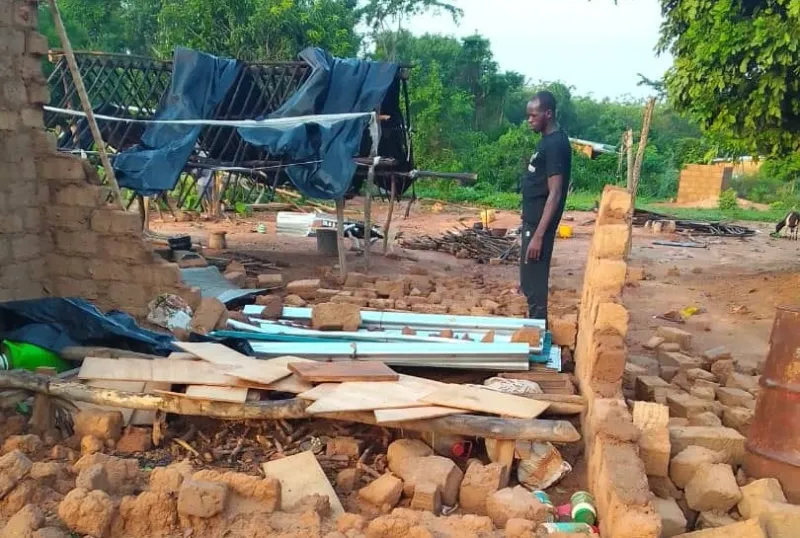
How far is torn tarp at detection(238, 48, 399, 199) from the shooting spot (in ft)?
30.3

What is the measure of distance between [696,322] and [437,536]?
6622 mm

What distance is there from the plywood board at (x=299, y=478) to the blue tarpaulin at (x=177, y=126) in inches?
239

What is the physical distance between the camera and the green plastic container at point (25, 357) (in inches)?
186

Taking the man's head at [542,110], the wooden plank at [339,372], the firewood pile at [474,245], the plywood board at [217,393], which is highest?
the man's head at [542,110]

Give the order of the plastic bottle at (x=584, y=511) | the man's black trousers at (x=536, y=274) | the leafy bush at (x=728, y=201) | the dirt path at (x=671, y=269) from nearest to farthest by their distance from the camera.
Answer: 1. the plastic bottle at (x=584, y=511)
2. the man's black trousers at (x=536, y=274)
3. the dirt path at (x=671, y=269)
4. the leafy bush at (x=728, y=201)

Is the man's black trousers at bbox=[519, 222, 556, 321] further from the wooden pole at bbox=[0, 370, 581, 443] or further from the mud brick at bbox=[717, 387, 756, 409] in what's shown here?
the wooden pole at bbox=[0, 370, 581, 443]

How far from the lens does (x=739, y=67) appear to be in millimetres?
8656

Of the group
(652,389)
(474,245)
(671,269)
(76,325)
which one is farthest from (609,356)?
(474,245)

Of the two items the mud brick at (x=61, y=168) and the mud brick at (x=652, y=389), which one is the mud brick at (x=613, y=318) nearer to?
the mud brick at (x=652, y=389)

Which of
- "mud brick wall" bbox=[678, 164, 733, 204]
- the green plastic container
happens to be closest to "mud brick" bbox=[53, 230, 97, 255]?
the green plastic container

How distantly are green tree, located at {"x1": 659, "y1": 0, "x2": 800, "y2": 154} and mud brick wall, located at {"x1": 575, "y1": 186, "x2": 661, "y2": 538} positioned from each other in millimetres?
4794

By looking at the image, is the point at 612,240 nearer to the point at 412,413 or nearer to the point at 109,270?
the point at 412,413

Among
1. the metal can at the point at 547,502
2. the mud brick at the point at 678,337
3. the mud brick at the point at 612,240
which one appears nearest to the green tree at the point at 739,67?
the mud brick at the point at 678,337

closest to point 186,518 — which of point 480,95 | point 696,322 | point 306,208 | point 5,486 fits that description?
point 5,486
